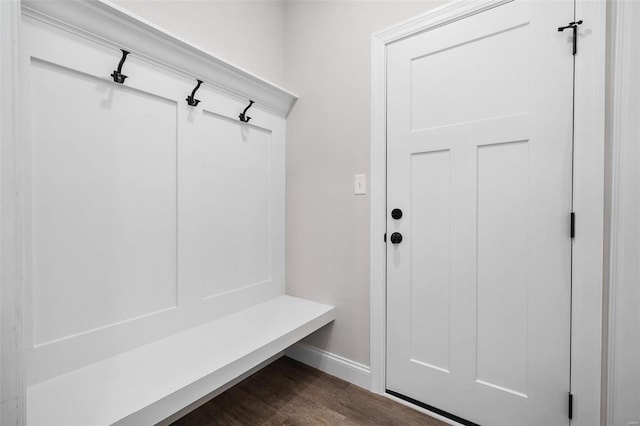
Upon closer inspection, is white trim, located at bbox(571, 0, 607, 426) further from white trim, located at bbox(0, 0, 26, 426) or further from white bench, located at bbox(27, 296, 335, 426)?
white trim, located at bbox(0, 0, 26, 426)

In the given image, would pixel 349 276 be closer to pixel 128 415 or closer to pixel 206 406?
pixel 206 406

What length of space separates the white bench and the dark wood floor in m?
0.36

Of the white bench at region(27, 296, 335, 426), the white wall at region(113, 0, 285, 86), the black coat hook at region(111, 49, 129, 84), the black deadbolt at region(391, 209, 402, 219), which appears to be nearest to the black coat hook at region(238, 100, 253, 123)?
the white wall at region(113, 0, 285, 86)

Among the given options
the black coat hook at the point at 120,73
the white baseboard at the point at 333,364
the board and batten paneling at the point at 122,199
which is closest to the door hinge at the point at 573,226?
the white baseboard at the point at 333,364

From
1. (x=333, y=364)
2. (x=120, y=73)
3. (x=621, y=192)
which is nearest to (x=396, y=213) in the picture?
(x=621, y=192)

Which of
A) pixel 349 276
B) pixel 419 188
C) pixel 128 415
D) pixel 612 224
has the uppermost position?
pixel 419 188

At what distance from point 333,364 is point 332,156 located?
4.23 feet

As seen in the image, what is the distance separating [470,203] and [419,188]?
0.25 meters

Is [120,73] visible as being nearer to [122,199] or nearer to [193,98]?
[193,98]

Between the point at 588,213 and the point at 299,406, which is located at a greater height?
the point at 588,213

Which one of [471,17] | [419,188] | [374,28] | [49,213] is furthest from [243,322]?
[471,17]

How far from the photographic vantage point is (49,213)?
105 centimetres

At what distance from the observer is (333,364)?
71.6 inches

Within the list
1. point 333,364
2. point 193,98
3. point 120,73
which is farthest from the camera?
point 333,364
